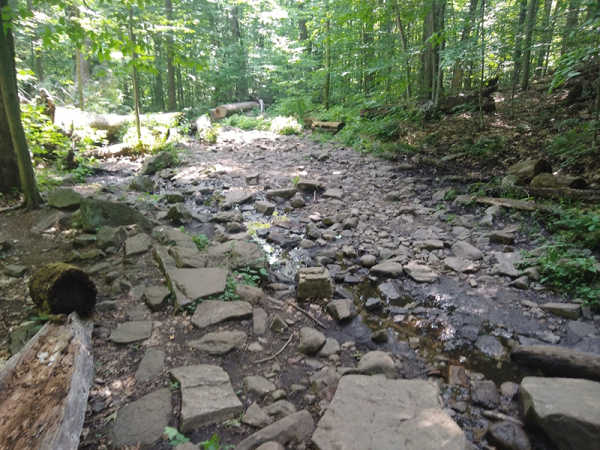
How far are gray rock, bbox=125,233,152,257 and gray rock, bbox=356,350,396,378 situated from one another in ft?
10.2

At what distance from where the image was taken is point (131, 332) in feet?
9.96

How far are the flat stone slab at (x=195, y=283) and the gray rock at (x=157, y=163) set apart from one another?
6.19 meters

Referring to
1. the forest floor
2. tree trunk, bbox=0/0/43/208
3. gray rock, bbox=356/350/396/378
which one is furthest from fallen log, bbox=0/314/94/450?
tree trunk, bbox=0/0/43/208

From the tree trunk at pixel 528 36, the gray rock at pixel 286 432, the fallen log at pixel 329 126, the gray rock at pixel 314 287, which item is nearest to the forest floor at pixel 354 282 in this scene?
the gray rock at pixel 286 432

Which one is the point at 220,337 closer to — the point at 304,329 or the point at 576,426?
the point at 304,329

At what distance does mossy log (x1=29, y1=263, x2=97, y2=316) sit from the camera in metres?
2.88

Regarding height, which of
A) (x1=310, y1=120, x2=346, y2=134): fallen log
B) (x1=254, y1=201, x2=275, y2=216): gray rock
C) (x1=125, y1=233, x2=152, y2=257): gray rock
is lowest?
(x1=125, y1=233, x2=152, y2=257): gray rock

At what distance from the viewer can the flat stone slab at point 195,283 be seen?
11.3 ft

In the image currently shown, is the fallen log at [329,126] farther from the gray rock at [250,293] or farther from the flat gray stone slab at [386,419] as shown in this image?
the flat gray stone slab at [386,419]

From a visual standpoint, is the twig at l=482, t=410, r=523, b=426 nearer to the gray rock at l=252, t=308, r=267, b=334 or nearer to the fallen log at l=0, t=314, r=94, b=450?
the gray rock at l=252, t=308, r=267, b=334

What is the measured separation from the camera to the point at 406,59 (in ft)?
34.0

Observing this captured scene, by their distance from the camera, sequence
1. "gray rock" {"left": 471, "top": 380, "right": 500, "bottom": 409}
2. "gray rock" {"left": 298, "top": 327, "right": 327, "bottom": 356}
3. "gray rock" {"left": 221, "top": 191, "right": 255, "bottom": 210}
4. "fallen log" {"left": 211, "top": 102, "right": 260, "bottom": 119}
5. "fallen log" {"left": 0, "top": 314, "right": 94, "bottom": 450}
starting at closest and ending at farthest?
"fallen log" {"left": 0, "top": 314, "right": 94, "bottom": 450}
"gray rock" {"left": 471, "top": 380, "right": 500, "bottom": 409}
"gray rock" {"left": 298, "top": 327, "right": 327, "bottom": 356}
"gray rock" {"left": 221, "top": 191, "right": 255, "bottom": 210}
"fallen log" {"left": 211, "top": 102, "right": 260, "bottom": 119}

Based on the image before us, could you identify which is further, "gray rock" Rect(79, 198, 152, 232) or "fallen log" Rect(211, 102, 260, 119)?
"fallen log" Rect(211, 102, 260, 119)

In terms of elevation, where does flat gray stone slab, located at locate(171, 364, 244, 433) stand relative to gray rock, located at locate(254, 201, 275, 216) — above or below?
below
